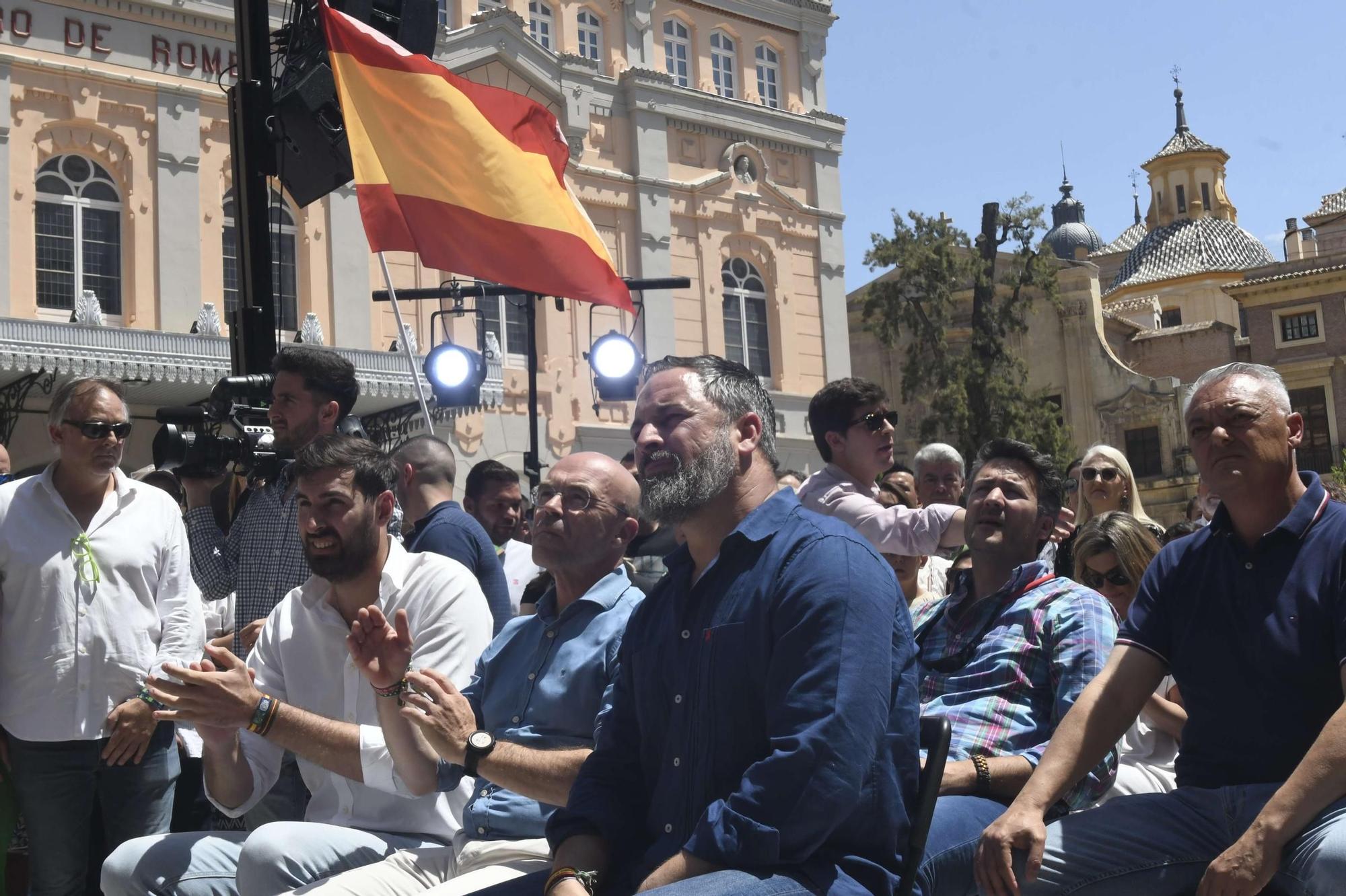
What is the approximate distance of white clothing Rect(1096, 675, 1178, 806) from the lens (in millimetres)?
4652

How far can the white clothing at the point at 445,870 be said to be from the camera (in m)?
Result: 3.87

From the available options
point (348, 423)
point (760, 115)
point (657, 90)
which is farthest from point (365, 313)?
point (348, 423)

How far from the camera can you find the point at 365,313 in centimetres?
2138

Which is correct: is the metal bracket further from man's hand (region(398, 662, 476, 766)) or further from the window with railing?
the window with railing

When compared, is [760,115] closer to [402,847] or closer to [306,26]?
[306,26]

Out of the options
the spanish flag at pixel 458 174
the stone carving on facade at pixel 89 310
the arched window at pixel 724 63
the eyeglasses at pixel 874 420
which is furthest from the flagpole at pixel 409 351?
the arched window at pixel 724 63

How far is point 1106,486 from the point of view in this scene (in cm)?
702

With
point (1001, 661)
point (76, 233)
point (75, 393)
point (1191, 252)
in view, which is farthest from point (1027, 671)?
point (1191, 252)

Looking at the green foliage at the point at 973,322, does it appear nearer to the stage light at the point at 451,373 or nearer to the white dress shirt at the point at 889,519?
the stage light at the point at 451,373

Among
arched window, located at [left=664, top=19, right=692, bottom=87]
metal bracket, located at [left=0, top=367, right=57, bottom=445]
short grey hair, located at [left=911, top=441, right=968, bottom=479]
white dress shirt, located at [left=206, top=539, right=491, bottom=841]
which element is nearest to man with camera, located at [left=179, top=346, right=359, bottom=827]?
white dress shirt, located at [left=206, top=539, right=491, bottom=841]

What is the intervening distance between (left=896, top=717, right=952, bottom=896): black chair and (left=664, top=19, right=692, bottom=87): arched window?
24.4 metres

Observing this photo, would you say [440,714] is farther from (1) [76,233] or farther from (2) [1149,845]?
(1) [76,233]

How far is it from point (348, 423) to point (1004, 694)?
109 inches

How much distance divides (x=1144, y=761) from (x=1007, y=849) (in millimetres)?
1574
